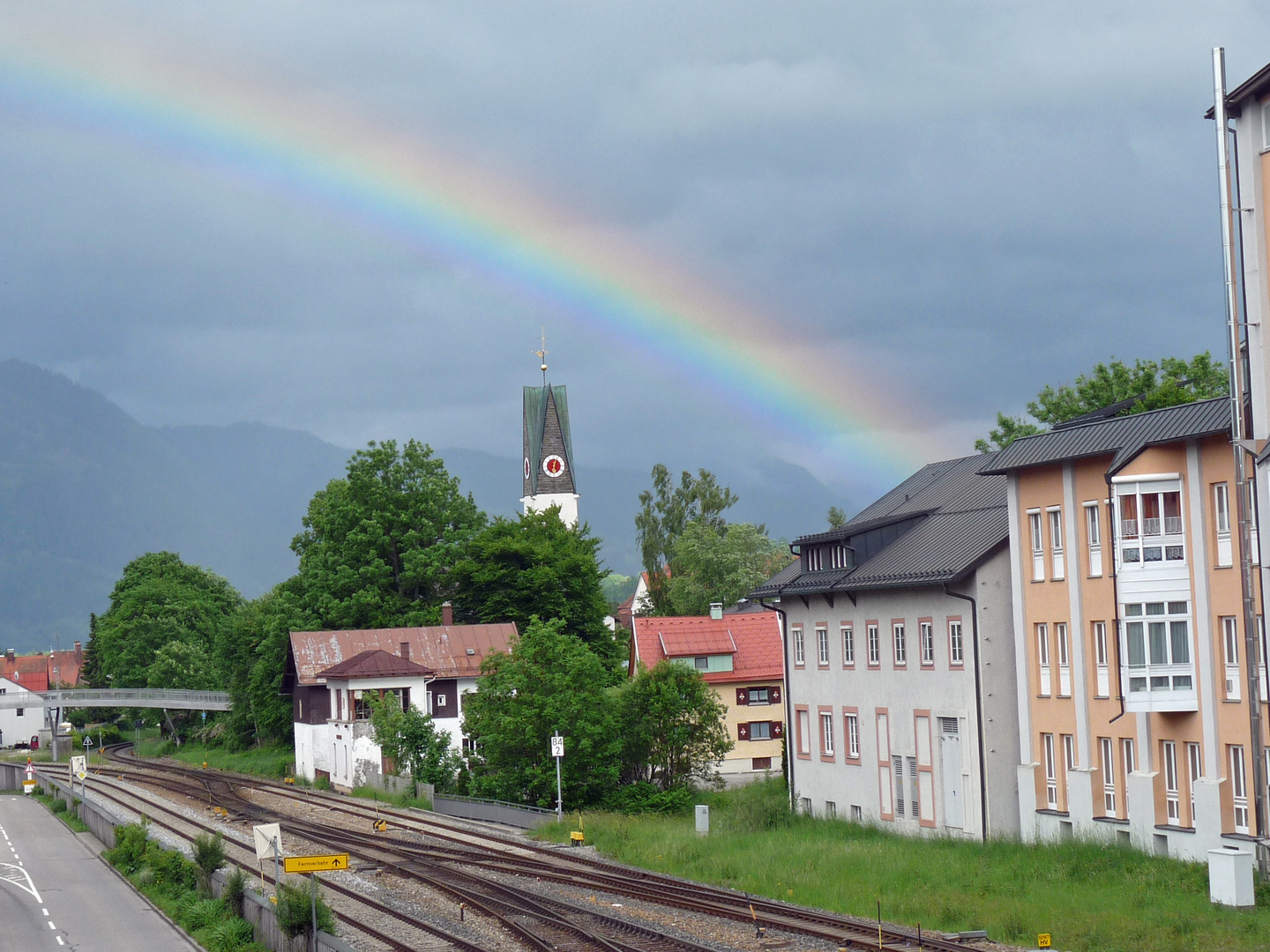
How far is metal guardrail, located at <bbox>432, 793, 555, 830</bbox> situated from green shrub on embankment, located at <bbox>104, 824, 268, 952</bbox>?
13.6 meters

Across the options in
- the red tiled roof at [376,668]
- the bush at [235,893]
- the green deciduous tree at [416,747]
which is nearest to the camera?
the bush at [235,893]

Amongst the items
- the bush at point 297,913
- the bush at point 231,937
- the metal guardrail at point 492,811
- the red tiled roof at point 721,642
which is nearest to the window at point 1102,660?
the metal guardrail at point 492,811

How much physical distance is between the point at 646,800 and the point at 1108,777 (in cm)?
2461

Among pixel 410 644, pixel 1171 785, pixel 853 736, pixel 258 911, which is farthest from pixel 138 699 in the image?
pixel 1171 785

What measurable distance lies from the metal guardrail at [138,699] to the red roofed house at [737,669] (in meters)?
43.9

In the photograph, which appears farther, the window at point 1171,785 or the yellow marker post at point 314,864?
the window at point 1171,785

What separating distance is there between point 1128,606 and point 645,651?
155 feet

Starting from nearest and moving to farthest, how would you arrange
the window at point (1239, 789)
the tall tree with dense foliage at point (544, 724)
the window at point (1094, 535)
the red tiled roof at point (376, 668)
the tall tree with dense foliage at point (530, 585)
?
1. the window at point (1239, 789)
2. the window at point (1094, 535)
3. the tall tree with dense foliage at point (544, 724)
4. the red tiled roof at point (376, 668)
5. the tall tree with dense foliage at point (530, 585)

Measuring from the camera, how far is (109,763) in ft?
338

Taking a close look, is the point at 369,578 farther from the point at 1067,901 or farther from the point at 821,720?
the point at 1067,901

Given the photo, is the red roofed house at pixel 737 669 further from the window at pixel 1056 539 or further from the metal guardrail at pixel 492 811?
the window at pixel 1056 539

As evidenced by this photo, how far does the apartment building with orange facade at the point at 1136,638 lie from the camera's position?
33875mm

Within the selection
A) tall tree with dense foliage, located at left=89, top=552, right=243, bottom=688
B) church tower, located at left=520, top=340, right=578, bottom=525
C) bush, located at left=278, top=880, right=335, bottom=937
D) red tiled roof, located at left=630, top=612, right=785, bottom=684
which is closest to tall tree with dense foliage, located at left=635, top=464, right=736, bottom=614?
church tower, located at left=520, top=340, right=578, bottom=525

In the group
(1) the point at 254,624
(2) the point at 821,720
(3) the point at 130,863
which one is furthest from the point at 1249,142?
(1) the point at 254,624
